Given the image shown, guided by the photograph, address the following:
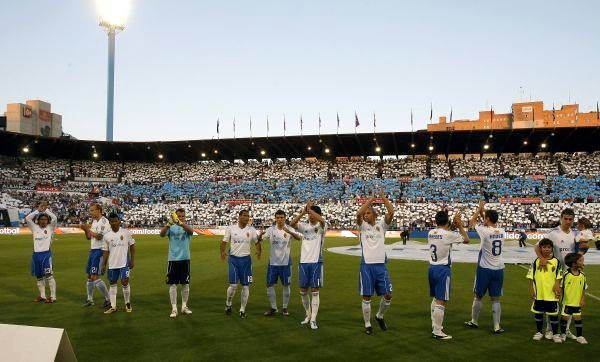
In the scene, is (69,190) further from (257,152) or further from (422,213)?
(422,213)

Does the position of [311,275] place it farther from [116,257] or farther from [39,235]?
[39,235]

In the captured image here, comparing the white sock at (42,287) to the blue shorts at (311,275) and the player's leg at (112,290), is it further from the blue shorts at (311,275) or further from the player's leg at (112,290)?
the blue shorts at (311,275)

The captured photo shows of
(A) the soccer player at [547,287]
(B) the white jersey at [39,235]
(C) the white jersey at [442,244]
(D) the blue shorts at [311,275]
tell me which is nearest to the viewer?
(A) the soccer player at [547,287]

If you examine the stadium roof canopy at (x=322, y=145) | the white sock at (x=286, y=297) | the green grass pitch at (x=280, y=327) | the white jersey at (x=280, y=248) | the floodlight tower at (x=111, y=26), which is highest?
the floodlight tower at (x=111, y=26)

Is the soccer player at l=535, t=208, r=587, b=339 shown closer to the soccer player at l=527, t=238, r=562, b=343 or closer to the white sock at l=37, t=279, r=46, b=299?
the soccer player at l=527, t=238, r=562, b=343

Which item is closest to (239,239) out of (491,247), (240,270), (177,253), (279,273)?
(240,270)

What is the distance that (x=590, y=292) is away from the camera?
13.8m

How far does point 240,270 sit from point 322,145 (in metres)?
57.0

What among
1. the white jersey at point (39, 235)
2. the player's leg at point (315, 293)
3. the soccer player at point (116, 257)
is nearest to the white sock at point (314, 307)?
the player's leg at point (315, 293)

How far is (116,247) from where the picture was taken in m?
10.9

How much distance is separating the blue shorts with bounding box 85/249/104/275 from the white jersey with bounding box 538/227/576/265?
10450mm

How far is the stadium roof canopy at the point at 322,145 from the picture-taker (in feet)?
196

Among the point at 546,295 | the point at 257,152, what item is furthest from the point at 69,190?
the point at 546,295

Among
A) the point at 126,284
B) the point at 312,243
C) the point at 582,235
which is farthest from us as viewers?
the point at 126,284
